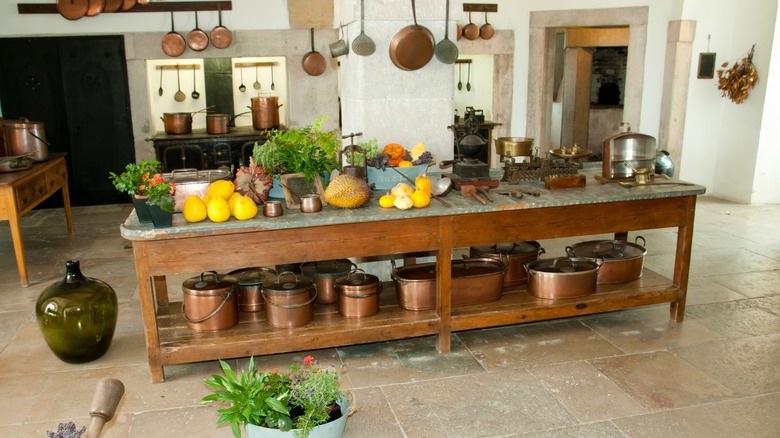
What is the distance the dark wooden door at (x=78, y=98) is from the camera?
8.57m

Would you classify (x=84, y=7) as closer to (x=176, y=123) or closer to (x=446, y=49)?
(x=176, y=123)

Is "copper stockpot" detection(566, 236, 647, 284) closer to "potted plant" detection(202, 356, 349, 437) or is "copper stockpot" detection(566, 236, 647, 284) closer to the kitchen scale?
the kitchen scale

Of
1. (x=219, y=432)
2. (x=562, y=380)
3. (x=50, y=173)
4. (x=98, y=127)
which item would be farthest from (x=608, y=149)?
(x=98, y=127)

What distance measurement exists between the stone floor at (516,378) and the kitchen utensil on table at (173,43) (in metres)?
3.85

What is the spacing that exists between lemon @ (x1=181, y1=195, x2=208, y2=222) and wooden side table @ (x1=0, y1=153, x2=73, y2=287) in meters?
2.57

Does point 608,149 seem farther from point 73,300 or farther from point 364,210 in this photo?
point 73,300

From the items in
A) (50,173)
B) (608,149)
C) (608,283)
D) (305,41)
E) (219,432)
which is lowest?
(219,432)

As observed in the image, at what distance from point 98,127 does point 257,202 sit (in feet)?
18.2

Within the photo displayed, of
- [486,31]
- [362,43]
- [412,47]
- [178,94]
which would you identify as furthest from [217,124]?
[412,47]

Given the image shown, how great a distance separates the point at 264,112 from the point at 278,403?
652 centimetres

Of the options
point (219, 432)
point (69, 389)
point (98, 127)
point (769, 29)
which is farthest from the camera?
point (98, 127)

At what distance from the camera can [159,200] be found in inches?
147

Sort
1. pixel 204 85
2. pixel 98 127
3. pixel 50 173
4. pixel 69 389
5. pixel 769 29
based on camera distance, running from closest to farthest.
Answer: pixel 69 389 < pixel 50 173 < pixel 769 29 < pixel 98 127 < pixel 204 85

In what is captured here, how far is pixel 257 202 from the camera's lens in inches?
167
